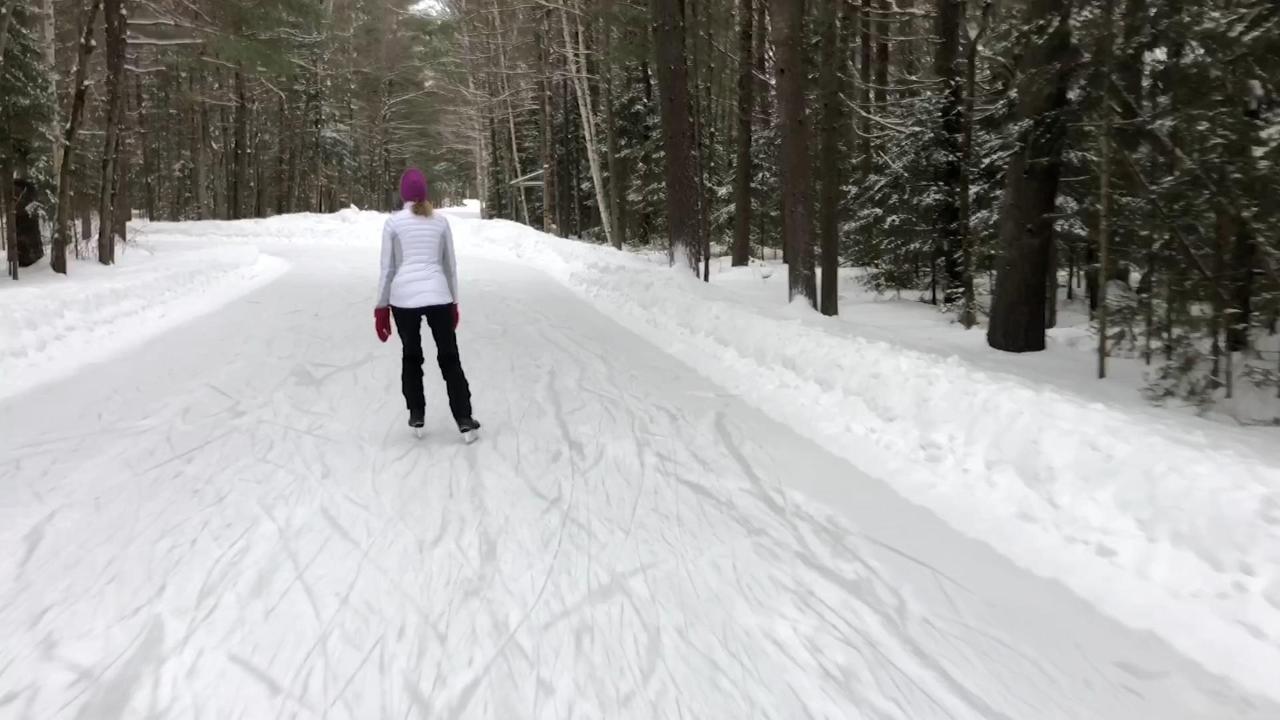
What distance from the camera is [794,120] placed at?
11.4 m

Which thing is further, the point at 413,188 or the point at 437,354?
the point at 437,354

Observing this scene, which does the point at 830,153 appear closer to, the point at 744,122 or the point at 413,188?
the point at 744,122

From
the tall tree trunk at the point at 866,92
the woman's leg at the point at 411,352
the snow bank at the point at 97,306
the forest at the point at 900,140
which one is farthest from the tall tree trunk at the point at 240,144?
the woman's leg at the point at 411,352

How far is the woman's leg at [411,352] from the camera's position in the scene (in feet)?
19.1

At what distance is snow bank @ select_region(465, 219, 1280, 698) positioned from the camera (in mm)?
3396

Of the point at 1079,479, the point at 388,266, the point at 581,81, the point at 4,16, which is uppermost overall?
the point at 581,81

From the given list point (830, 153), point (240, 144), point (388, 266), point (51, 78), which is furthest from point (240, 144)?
point (388, 266)

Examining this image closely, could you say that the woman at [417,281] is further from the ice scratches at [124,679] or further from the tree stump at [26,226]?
the tree stump at [26,226]

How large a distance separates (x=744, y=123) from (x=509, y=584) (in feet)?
56.6

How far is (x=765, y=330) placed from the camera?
29.9 ft

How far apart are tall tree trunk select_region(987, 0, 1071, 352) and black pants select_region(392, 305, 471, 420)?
635 centimetres

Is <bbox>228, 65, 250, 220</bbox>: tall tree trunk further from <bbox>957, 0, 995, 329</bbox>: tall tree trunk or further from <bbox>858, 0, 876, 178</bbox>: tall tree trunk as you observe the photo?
<bbox>957, 0, 995, 329</bbox>: tall tree trunk

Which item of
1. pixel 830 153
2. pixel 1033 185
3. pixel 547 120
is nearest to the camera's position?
pixel 1033 185

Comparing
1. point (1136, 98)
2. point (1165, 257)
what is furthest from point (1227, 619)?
point (1136, 98)
